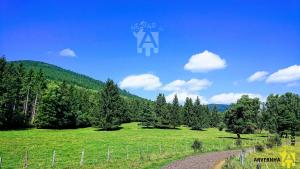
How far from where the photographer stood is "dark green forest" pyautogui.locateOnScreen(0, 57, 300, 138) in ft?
288

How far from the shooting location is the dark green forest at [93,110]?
3452 inches

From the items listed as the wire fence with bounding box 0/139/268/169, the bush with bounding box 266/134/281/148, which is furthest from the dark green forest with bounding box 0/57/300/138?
the wire fence with bounding box 0/139/268/169

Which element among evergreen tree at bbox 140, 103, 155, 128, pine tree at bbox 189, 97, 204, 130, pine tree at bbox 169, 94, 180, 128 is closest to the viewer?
evergreen tree at bbox 140, 103, 155, 128

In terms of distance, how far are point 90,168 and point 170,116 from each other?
94.0m

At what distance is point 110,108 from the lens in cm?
10744

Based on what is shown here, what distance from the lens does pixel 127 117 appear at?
145 metres

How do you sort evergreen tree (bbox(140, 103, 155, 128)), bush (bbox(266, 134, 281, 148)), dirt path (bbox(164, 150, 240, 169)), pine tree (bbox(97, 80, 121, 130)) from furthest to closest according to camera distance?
evergreen tree (bbox(140, 103, 155, 128)), pine tree (bbox(97, 80, 121, 130)), bush (bbox(266, 134, 281, 148)), dirt path (bbox(164, 150, 240, 169))

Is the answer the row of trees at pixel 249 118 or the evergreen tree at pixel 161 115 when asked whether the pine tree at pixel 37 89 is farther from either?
the row of trees at pixel 249 118

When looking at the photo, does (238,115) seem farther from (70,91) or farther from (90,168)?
(90,168)

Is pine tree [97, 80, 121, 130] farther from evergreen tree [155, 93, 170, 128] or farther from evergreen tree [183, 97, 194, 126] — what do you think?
evergreen tree [183, 97, 194, 126]

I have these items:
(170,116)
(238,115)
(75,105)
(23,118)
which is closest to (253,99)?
(238,115)

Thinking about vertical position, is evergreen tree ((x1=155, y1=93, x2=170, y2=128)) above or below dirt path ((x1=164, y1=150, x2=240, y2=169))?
above

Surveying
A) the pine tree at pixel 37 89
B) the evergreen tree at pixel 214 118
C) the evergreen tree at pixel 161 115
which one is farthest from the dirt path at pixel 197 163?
the evergreen tree at pixel 214 118

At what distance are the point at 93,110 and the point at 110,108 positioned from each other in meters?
6.57
